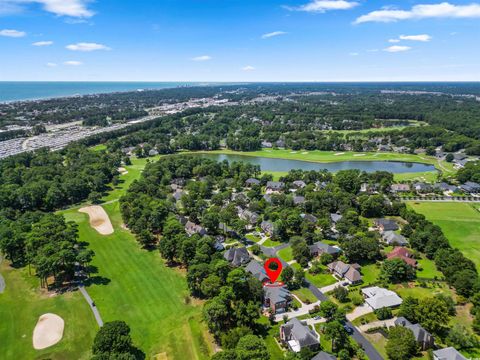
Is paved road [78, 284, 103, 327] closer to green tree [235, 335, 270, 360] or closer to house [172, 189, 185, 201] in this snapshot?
green tree [235, 335, 270, 360]

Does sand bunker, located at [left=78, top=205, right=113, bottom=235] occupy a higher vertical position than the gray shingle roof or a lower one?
lower

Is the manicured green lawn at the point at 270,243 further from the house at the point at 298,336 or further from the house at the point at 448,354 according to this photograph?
the house at the point at 448,354

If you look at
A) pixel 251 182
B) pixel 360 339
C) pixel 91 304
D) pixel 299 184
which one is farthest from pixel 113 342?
pixel 299 184

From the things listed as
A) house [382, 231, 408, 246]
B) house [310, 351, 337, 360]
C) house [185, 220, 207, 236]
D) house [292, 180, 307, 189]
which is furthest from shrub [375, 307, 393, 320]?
house [292, 180, 307, 189]

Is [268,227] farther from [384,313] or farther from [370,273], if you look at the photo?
[384,313]

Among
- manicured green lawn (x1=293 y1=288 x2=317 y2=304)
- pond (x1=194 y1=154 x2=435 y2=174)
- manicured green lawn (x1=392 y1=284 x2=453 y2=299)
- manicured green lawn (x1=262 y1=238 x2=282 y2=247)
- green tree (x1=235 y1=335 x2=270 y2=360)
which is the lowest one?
manicured green lawn (x1=293 y1=288 x2=317 y2=304)

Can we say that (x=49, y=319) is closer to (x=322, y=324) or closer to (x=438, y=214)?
(x=322, y=324)

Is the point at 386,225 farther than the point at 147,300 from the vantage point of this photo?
Yes
